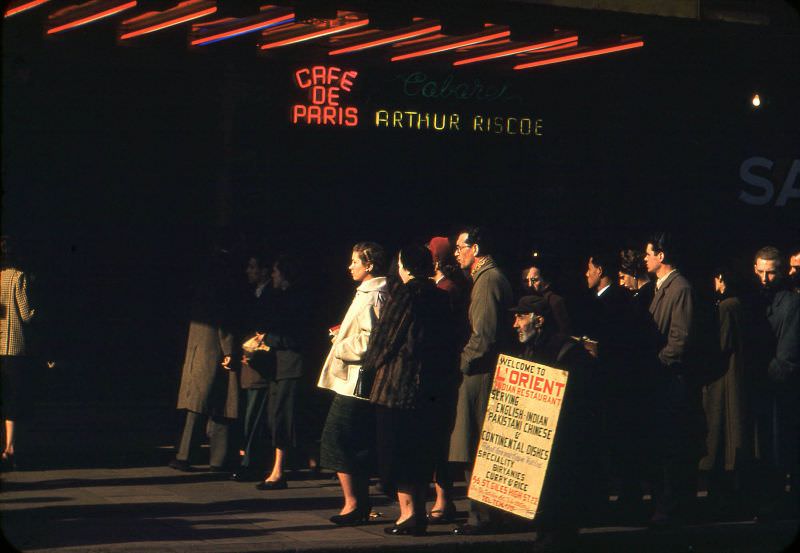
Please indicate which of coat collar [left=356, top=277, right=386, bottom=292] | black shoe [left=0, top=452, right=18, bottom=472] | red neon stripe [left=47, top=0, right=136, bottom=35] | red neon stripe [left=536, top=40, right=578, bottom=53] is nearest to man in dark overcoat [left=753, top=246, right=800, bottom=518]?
coat collar [left=356, top=277, right=386, bottom=292]

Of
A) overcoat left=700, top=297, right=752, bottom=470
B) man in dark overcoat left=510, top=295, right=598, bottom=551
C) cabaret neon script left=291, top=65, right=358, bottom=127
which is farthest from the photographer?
cabaret neon script left=291, top=65, right=358, bottom=127

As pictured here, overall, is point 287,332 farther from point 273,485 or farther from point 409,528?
point 409,528

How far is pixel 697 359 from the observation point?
34.9 ft

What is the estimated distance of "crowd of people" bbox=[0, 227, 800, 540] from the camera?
9.88m

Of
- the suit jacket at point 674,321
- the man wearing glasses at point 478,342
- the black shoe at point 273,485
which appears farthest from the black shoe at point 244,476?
the suit jacket at point 674,321

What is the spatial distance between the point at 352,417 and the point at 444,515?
3.43 feet

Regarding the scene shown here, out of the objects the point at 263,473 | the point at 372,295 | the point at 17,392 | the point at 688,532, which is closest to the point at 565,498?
the point at 688,532

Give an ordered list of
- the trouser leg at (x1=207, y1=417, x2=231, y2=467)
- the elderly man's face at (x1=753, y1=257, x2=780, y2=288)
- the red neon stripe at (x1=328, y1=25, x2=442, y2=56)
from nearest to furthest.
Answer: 1. the elderly man's face at (x1=753, y1=257, x2=780, y2=288)
2. the trouser leg at (x1=207, y1=417, x2=231, y2=467)
3. the red neon stripe at (x1=328, y1=25, x2=442, y2=56)

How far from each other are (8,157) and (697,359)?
6252 mm

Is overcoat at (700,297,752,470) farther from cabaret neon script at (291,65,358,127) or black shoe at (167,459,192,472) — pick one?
cabaret neon script at (291,65,358,127)

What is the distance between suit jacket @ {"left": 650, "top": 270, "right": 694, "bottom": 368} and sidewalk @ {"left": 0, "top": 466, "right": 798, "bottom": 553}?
4.01 feet

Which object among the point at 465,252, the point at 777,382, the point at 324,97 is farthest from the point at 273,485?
the point at 324,97

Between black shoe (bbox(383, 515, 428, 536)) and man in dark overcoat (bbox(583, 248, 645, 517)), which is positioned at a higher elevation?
man in dark overcoat (bbox(583, 248, 645, 517))

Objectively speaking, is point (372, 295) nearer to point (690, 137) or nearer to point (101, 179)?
point (101, 179)
